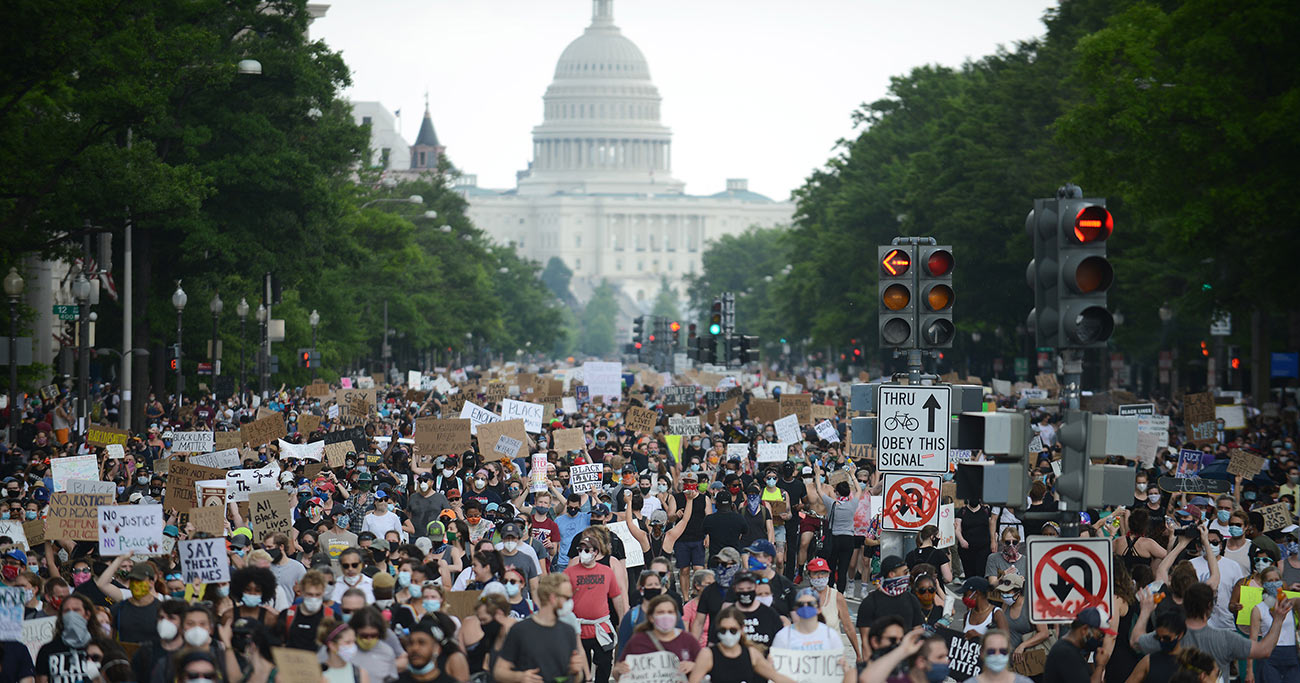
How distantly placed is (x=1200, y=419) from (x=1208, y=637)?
19.2 m

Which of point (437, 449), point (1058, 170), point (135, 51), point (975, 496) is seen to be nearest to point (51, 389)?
point (135, 51)

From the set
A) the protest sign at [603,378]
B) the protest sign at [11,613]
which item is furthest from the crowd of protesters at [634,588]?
the protest sign at [603,378]

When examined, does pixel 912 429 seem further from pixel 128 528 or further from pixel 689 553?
pixel 128 528

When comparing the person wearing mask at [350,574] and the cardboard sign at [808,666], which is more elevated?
the person wearing mask at [350,574]

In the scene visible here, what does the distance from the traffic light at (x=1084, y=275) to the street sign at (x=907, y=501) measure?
619 centimetres

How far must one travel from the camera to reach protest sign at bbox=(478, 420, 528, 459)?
27.4m

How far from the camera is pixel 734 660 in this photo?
11805mm

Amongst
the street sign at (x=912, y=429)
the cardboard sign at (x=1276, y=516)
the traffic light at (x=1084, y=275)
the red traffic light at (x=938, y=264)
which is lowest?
the cardboard sign at (x=1276, y=516)

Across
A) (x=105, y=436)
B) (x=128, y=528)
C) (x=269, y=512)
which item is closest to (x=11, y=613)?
(x=128, y=528)

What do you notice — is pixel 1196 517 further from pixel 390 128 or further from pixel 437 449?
pixel 390 128

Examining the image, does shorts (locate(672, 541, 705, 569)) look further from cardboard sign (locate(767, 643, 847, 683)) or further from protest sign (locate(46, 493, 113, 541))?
cardboard sign (locate(767, 643, 847, 683))

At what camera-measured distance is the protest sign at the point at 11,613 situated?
526 inches

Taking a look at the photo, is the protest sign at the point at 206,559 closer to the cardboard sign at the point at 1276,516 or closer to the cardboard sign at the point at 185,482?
the cardboard sign at the point at 185,482

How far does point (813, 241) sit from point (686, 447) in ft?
228
